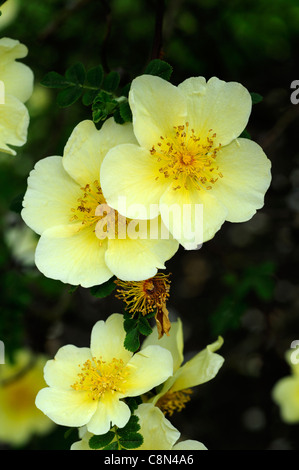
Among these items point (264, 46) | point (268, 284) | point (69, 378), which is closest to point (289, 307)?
point (268, 284)

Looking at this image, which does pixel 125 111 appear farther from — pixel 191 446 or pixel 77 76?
pixel 191 446

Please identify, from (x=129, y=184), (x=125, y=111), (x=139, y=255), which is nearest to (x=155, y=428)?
(x=139, y=255)

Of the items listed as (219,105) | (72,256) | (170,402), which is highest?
(219,105)

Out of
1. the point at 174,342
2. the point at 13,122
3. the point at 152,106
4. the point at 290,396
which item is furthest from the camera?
the point at 290,396

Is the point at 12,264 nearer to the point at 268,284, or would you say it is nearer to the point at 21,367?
the point at 21,367

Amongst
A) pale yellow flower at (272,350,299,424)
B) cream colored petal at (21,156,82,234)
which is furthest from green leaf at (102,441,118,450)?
pale yellow flower at (272,350,299,424)
